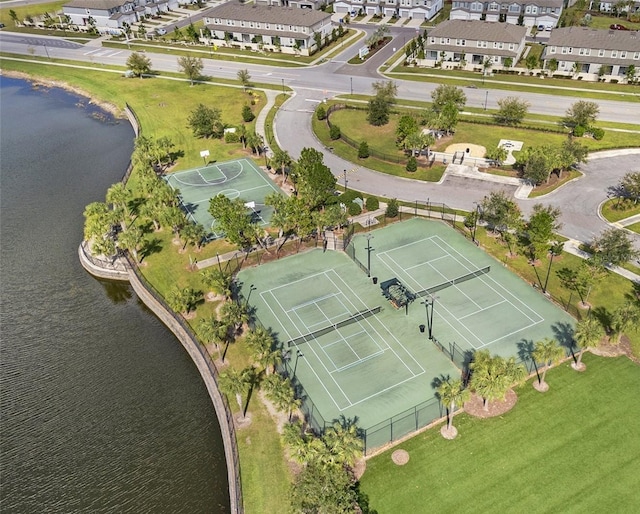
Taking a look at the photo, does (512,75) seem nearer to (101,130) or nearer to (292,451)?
(101,130)

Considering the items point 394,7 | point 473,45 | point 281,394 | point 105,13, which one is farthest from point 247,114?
point 105,13

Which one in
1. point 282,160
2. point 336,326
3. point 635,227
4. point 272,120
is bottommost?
point 336,326

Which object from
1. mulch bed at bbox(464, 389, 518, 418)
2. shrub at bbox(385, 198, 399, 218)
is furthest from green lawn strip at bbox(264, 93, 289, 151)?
mulch bed at bbox(464, 389, 518, 418)

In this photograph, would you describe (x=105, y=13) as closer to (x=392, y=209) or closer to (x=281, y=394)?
(x=392, y=209)

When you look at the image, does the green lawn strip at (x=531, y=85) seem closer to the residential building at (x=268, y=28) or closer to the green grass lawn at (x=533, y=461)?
the residential building at (x=268, y=28)

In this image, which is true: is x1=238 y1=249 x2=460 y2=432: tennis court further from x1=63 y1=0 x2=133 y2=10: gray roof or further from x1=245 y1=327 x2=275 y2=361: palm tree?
x1=63 y1=0 x2=133 y2=10: gray roof

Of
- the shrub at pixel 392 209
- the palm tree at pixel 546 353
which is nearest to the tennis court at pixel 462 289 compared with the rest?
the shrub at pixel 392 209

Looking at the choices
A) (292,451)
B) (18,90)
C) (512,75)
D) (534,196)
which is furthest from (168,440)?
(18,90)

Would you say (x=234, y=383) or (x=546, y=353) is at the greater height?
(x=234, y=383)
